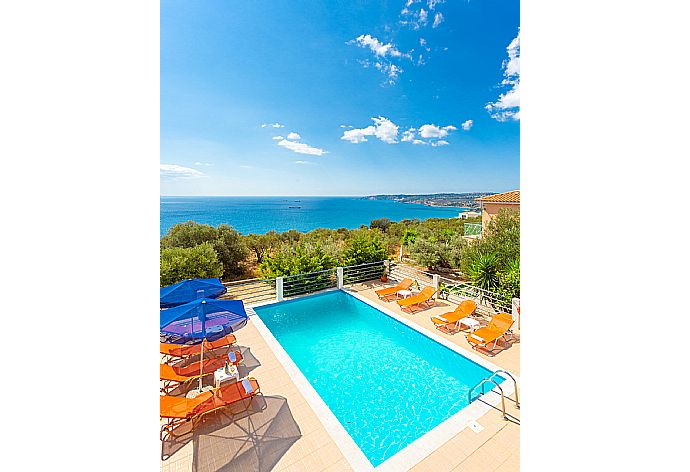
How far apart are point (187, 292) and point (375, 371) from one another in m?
3.94

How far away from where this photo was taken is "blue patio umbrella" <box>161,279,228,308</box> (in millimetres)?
4945

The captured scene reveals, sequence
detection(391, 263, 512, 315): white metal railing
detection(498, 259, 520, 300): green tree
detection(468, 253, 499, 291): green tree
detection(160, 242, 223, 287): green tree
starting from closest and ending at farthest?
detection(498, 259, 520, 300): green tree → detection(391, 263, 512, 315): white metal railing → detection(468, 253, 499, 291): green tree → detection(160, 242, 223, 287): green tree

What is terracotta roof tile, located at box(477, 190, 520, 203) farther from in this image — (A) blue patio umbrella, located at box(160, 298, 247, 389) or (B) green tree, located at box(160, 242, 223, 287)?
(B) green tree, located at box(160, 242, 223, 287)

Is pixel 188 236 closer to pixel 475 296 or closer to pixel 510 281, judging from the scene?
pixel 475 296

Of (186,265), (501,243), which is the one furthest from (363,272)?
(186,265)

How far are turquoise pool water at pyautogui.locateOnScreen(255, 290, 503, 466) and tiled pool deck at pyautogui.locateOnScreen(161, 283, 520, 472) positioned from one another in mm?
579

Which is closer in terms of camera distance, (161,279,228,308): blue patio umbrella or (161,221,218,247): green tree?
(161,279,228,308): blue patio umbrella

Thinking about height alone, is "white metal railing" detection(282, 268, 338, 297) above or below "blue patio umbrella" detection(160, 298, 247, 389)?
below

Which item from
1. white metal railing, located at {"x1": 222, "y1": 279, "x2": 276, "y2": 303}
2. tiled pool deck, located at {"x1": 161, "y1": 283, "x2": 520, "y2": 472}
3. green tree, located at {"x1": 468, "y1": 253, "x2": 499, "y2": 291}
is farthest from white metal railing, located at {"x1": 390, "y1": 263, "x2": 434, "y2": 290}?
tiled pool deck, located at {"x1": 161, "y1": 283, "x2": 520, "y2": 472}

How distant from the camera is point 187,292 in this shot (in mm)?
5152
